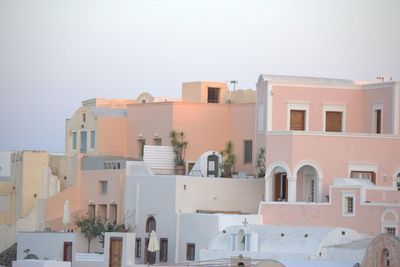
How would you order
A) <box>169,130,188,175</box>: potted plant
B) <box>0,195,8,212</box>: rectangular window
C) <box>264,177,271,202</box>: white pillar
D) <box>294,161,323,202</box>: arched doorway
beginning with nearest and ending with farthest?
<box>294,161,323,202</box>: arched doorway < <box>264,177,271,202</box>: white pillar < <box>169,130,188,175</box>: potted plant < <box>0,195,8,212</box>: rectangular window

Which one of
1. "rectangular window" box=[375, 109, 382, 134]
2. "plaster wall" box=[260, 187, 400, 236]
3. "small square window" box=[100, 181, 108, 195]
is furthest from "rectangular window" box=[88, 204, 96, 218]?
"rectangular window" box=[375, 109, 382, 134]

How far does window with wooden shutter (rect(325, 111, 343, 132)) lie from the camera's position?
73.2 metres

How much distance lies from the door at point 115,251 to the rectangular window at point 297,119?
905 centimetres

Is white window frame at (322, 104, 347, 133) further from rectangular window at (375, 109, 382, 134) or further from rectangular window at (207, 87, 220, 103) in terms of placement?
rectangular window at (207, 87, 220, 103)

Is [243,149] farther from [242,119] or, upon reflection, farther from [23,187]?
[23,187]

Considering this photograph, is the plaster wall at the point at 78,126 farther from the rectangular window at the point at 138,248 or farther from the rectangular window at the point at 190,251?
the rectangular window at the point at 190,251

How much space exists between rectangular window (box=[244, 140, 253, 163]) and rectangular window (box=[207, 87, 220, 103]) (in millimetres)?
3713

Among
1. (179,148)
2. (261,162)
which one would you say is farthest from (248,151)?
(261,162)

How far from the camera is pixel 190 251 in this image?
69000mm

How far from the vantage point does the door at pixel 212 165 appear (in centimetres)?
7338

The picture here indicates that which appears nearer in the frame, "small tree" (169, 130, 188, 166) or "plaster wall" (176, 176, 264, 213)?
"plaster wall" (176, 176, 264, 213)

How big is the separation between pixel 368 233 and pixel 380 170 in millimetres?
4155

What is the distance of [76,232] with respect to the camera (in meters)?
73.9

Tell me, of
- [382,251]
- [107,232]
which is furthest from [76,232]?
[382,251]
